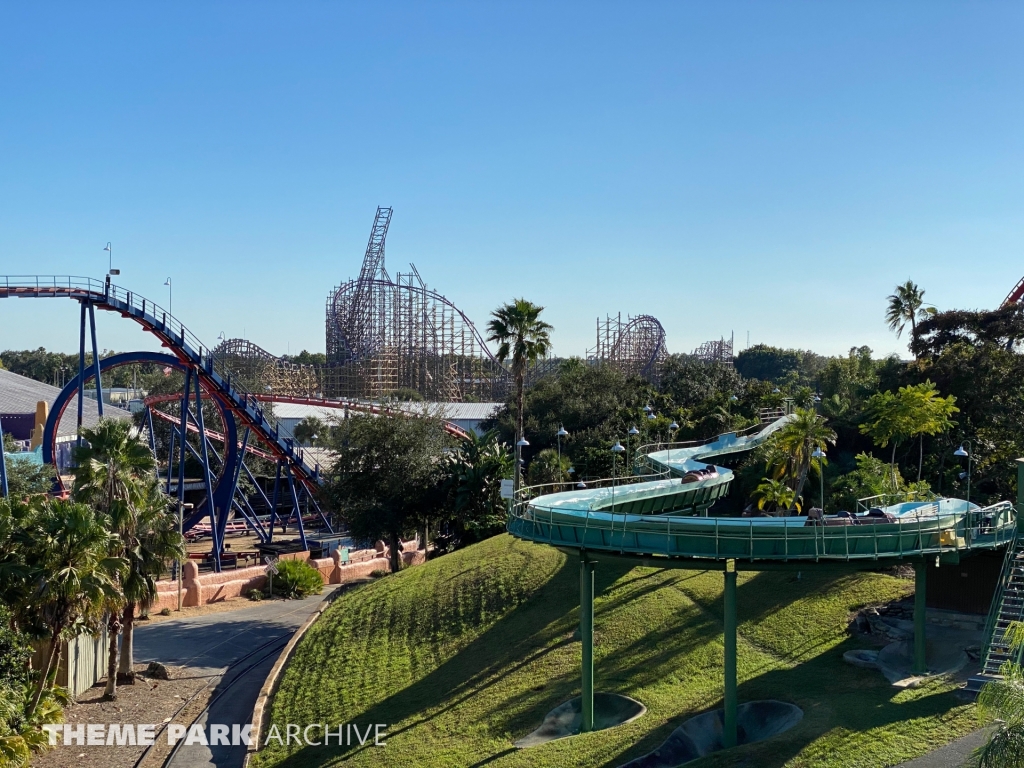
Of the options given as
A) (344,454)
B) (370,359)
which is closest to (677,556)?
(344,454)

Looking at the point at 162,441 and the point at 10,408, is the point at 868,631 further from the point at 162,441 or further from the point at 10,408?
the point at 10,408

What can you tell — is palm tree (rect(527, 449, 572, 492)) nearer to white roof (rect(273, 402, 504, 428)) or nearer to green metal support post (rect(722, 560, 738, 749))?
green metal support post (rect(722, 560, 738, 749))

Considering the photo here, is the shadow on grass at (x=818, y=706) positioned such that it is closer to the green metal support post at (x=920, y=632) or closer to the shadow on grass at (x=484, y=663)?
the green metal support post at (x=920, y=632)

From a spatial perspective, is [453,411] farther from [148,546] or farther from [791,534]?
[791,534]

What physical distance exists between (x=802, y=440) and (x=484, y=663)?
1207 centimetres

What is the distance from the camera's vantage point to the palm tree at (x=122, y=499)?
23672mm

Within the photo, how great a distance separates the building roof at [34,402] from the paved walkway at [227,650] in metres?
39.4

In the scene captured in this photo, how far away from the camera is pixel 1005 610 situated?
59.4ft

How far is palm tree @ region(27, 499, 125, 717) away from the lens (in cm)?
2014

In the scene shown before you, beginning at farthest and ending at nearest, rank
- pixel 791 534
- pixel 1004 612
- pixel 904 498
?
pixel 904 498 → pixel 1004 612 → pixel 791 534

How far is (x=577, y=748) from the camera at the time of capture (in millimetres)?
17625

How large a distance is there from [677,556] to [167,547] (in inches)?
542

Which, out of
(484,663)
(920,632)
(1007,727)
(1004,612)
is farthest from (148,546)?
(1007,727)

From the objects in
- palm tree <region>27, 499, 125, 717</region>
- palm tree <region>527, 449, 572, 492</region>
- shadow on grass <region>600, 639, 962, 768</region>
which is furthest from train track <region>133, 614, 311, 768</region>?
palm tree <region>527, 449, 572, 492</region>
